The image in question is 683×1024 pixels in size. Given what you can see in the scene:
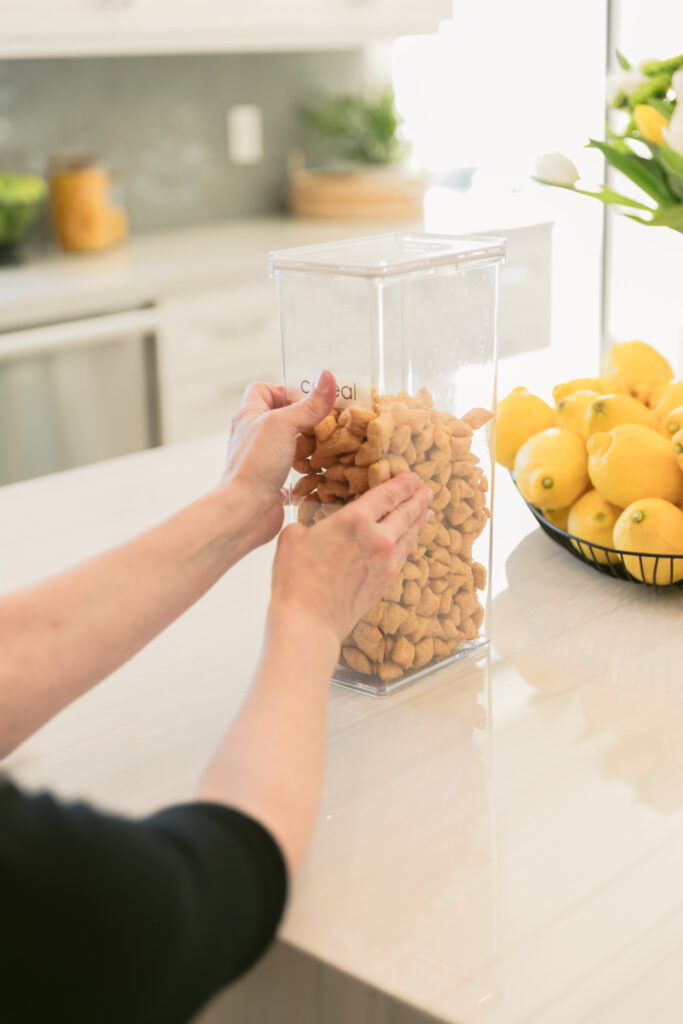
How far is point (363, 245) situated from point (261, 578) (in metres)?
0.33

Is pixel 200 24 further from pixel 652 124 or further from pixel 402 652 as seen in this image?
pixel 402 652

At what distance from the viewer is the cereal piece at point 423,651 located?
2.69 ft

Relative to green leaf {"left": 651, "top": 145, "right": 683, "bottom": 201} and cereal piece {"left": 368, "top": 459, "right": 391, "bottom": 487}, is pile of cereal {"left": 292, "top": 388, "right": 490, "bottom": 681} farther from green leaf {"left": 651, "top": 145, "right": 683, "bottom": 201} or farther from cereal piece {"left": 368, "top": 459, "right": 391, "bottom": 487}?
green leaf {"left": 651, "top": 145, "right": 683, "bottom": 201}

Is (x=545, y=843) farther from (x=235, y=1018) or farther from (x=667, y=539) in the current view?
(x=667, y=539)

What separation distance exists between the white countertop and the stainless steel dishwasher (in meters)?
1.47

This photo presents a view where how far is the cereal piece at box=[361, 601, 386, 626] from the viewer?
79 centimetres

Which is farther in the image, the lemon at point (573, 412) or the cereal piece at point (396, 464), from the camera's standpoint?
the lemon at point (573, 412)

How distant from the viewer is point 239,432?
2.80 ft

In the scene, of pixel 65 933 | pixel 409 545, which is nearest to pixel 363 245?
pixel 409 545

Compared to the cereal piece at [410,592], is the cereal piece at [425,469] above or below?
above

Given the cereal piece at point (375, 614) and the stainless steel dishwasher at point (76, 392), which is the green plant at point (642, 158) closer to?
the cereal piece at point (375, 614)

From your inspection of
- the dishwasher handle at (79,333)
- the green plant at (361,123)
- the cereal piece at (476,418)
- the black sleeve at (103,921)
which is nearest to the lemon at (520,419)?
the cereal piece at (476,418)

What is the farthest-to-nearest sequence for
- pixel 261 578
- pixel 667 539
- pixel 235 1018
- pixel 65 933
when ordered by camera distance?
1. pixel 261 578
2. pixel 667 539
3. pixel 235 1018
4. pixel 65 933

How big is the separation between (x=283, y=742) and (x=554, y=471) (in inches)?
17.8
